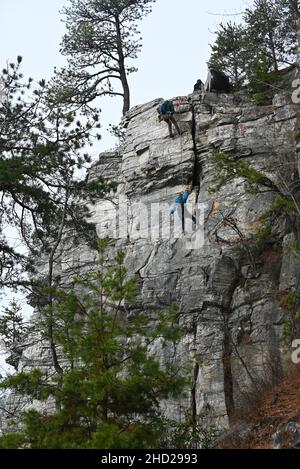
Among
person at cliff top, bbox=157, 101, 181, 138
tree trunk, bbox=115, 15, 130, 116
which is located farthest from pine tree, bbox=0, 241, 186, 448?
tree trunk, bbox=115, 15, 130, 116

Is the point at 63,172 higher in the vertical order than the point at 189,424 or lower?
higher

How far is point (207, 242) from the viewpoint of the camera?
61.5 feet

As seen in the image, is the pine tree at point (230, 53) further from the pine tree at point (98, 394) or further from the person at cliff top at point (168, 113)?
the pine tree at point (98, 394)

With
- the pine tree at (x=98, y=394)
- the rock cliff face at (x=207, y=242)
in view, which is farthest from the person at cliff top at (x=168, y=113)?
the pine tree at (x=98, y=394)

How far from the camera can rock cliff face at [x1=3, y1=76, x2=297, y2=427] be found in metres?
16.1

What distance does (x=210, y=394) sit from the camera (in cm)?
1580

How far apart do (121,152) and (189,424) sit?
480 inches

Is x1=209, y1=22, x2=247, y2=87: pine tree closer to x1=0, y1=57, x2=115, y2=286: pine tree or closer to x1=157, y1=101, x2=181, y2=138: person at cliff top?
x1=157, y1=101, x2=181, y2=138: person at cliff top

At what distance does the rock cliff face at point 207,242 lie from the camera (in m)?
16.1

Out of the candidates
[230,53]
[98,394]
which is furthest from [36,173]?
[230,53]

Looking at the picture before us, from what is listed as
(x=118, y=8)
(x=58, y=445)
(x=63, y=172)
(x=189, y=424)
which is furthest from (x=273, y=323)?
(x=118, y=8)

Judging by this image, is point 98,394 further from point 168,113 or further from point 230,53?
point 230,53

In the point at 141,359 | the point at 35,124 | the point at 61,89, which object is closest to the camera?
the point at 141,359

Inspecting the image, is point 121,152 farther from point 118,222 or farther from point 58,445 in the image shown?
point 58,445
